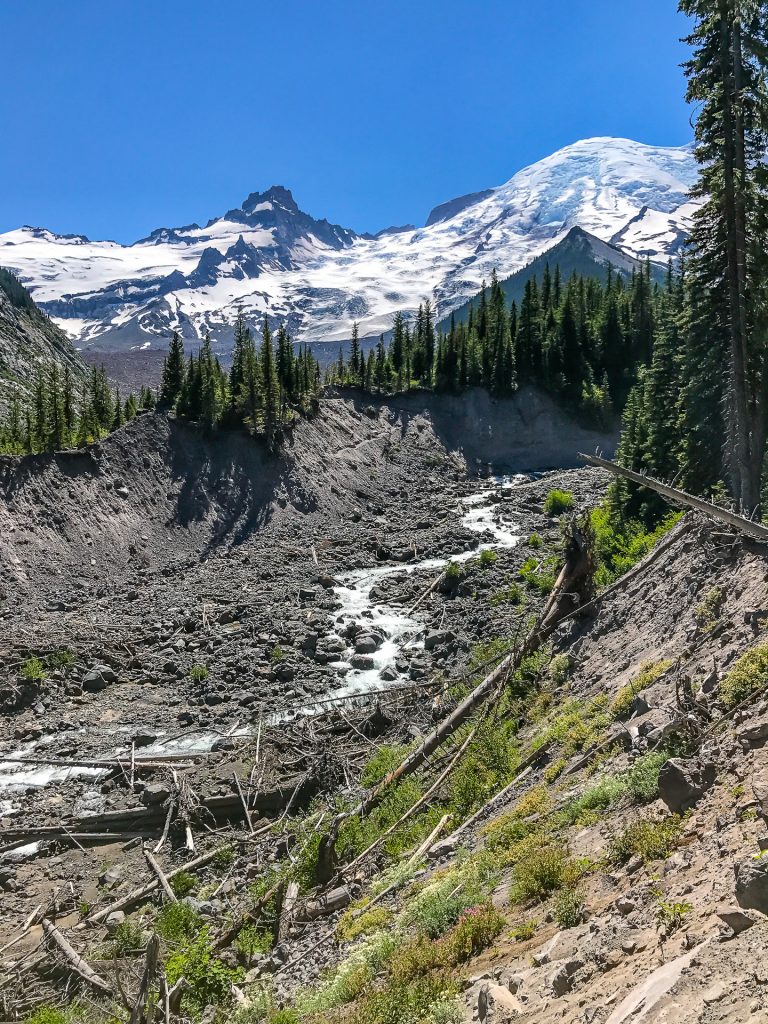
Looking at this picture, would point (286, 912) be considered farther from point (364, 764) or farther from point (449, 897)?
point (364, 764)

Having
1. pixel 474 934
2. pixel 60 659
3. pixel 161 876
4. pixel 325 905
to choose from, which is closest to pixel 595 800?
pixel 474 934

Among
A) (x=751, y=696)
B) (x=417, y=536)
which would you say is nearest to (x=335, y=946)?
(x=751, y=696)

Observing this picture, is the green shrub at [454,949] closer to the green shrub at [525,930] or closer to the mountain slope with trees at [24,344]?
the green shrub at [525,930]

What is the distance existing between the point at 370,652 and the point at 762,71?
2333 cm

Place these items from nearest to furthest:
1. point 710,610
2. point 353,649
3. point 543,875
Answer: point 543,875
point 710,610
point 353,649

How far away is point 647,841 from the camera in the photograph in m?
7.20

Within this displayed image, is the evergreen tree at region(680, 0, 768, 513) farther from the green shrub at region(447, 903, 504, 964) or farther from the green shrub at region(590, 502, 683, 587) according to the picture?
the green shrub at region(447, 903, 504, 964)

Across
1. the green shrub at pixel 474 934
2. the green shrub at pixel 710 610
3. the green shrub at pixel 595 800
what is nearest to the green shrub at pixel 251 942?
the green shrub at pixel 474 934

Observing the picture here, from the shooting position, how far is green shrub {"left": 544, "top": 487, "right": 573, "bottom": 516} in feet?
160

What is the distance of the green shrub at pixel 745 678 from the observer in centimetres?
876

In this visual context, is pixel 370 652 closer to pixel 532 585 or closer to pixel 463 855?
pixel 532 585

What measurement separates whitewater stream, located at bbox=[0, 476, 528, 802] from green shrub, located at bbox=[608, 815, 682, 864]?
1349 cm

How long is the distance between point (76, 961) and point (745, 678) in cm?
1150

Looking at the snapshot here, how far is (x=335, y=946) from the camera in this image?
9930 millimetres
